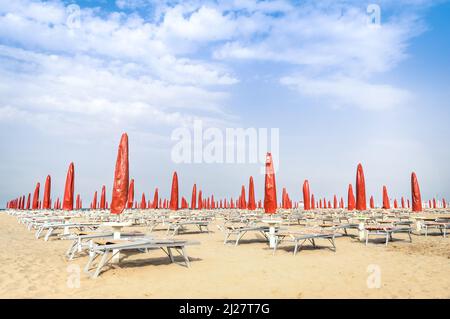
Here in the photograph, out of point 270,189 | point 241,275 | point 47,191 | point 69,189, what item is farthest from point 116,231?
point 47,191

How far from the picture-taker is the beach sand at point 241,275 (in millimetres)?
4129

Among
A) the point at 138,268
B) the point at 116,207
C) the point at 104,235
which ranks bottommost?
the point at 138,268

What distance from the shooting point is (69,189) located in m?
13.5

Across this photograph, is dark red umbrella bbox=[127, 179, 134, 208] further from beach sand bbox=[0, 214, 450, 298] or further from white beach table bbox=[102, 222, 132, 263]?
white beach table bbox=[102, 222, 132, 263]

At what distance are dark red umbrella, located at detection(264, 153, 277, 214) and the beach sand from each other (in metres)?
4.23

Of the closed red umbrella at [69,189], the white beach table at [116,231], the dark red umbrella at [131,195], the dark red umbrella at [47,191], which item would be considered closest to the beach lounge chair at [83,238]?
the white beach table at [116,231]

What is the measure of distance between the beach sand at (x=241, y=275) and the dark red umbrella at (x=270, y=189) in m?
4.23

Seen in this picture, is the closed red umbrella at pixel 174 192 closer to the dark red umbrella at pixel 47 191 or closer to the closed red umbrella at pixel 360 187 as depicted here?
the dark red umbrella at pixel 47 191
